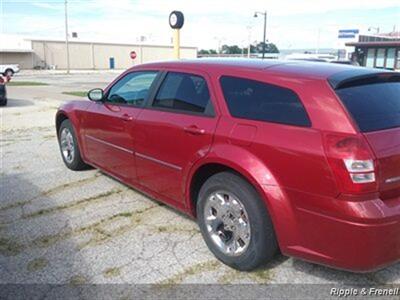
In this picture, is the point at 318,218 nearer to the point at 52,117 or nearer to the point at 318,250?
the point at 318,250

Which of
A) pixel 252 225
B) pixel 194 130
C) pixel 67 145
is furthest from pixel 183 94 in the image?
pixel 67 145

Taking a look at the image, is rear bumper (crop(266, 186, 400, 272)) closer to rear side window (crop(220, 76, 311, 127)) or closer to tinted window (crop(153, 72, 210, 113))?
rear side window (crop(220, 76, 311, 127))

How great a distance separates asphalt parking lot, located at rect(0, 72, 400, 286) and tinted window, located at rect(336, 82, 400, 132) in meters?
1.23

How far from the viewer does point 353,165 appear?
9.17ft

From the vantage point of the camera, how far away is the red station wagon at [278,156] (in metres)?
2.85

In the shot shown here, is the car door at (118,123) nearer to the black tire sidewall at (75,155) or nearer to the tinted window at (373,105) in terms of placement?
the black tire sidewall at (75,155)

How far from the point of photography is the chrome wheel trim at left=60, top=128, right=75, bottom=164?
6.23m

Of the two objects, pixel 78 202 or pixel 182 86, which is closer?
pixel 182 86

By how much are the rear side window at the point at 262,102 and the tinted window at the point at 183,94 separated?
241 millimetres

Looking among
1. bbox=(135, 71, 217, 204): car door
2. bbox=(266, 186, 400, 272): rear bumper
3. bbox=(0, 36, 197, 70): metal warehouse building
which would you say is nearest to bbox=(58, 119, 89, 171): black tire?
bbox=(135, 71, 217, 204): car door

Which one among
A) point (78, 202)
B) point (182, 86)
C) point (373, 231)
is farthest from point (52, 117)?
point (373, 231)

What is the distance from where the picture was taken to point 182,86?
4.13 metres

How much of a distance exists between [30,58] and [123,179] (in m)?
61.4

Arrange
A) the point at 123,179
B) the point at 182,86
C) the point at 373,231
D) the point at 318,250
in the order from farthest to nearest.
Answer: the point at 123,179, the point at 182,86, the point at 318,250, the point at 373,231
